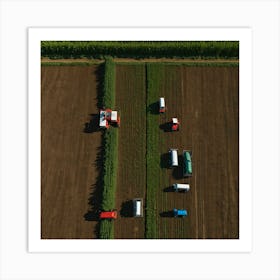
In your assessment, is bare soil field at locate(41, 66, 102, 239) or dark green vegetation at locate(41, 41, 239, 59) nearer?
bare soil field at locate(41, 66, 102, 239)

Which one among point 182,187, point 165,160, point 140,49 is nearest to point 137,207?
point 182,187

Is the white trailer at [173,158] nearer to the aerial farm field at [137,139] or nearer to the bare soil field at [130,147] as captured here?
the aerial farm field at [137,139]

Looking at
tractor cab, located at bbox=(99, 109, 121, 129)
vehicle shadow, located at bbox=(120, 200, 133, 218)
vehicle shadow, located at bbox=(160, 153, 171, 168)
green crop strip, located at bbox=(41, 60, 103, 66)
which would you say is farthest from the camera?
green crop strip, located at bbox=(41, 60, 103, 66)

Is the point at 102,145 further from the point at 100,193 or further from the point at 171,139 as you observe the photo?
the point at 171,139

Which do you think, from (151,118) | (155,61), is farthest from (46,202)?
(155,61)

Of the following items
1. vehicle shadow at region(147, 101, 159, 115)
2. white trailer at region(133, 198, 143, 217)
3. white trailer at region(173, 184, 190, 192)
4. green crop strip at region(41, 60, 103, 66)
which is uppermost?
green crop strip at region(41, 60, 103, 66)

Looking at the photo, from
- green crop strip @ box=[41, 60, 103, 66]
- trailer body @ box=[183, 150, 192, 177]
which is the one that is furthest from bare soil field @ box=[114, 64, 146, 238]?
trailer body @ box=[183, 150, 192, 177]

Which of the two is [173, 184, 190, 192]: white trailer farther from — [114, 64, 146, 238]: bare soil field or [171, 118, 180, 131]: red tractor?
[171, 118, 180, 131]: red tractor
